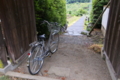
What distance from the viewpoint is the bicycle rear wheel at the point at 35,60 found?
99.1 inches

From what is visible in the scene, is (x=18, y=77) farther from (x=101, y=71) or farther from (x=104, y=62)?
(x=104, y=62)

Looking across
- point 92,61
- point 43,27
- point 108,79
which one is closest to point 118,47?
point 108,79

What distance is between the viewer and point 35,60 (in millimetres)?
2635

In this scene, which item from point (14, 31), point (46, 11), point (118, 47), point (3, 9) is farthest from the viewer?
point (46, 11)

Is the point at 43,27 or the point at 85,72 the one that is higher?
the point at 43,27

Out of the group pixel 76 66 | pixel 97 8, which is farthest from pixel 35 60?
pixel 97 8

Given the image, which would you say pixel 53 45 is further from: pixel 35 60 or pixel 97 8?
pixel 97 8

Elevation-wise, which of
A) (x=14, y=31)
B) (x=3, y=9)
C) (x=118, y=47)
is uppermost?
(x=3, y=9)

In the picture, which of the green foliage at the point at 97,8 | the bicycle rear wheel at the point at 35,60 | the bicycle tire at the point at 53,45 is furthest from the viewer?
the green foliage at the point at 97,8

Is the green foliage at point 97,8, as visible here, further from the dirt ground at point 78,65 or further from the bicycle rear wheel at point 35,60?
the bicycle rear wheel at point 35,60

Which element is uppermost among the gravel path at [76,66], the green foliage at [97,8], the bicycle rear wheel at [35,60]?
the green foliage at [97,8]

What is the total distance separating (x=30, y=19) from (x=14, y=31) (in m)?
1.02

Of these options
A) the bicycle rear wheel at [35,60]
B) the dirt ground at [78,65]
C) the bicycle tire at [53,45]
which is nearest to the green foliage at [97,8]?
the dirt ground at [78,65]

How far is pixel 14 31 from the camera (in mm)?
2621
